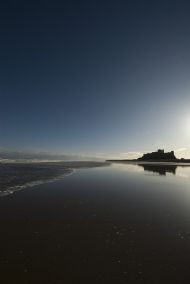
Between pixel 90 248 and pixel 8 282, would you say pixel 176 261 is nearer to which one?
pixel 90 248

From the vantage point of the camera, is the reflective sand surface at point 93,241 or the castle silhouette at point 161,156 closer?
the reflective sand surface at point 93,241

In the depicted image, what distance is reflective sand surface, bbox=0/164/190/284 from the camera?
271 inches

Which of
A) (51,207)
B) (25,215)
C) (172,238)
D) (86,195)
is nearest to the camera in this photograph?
(172,238)

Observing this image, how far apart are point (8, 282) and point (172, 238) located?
6193 mm

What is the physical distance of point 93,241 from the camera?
9242mm

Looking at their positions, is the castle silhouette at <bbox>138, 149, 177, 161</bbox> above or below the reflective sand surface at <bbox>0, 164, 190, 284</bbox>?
above

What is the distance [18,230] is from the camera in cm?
1017

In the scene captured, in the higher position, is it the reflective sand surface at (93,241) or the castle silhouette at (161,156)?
the castle silhouette at (161,156)

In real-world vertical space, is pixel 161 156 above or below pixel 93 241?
above

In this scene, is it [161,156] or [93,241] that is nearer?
[93,241]

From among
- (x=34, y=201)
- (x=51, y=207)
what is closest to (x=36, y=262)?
(x=51, y=207)

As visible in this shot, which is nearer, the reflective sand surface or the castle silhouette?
the reflective sand surface

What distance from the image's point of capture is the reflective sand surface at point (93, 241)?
6.89m

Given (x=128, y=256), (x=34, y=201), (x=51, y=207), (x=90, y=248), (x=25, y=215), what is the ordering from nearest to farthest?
1. (x=128, y=256)
2. (x=90, y=248)
3. (x=25, y=215)
4. (x=51, y=207)
5. (x=34, y=201)
